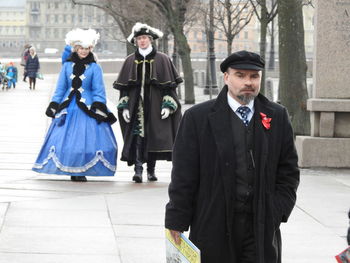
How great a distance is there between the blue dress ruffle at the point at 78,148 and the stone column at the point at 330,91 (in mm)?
3102

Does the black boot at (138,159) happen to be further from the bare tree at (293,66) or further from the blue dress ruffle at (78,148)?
the bare tree at (293,66)

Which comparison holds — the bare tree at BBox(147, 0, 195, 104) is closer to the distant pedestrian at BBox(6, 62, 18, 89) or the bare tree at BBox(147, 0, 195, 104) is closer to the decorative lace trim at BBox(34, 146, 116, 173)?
the distant pedestrian at BBox(6, 62, 18, 89)

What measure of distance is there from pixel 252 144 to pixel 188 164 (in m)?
0.34

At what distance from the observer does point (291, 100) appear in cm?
1677

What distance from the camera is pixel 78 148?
1218 centimetres

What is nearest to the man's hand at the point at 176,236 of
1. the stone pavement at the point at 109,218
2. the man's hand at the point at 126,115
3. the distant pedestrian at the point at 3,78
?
the stone pavement at the point at 109,218

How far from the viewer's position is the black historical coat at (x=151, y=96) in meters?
12.1

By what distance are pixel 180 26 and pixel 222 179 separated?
24.4 m

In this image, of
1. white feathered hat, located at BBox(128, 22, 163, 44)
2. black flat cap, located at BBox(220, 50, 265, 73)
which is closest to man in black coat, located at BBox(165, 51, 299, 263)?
black flat cap, located at BBox(220, 50, 265, 73)

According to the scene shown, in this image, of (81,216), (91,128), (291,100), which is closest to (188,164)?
(81,216)

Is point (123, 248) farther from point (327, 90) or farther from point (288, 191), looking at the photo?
point (327, 90)

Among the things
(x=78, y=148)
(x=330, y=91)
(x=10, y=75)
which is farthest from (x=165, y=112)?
(x=10, y=75)

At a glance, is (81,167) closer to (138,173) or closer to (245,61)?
(138,173)

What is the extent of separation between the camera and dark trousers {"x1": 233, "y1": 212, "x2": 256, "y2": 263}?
529cm
